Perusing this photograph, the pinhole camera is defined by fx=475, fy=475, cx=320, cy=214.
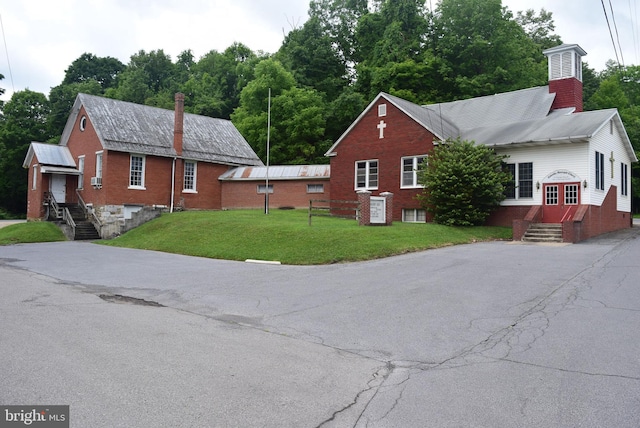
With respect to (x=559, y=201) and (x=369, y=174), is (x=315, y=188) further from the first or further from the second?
(x=559, y=201)

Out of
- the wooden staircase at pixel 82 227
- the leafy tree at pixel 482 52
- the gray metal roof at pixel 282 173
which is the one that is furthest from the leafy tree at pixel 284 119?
the wooden staircase at pixel 82 227

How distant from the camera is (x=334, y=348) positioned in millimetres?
6406

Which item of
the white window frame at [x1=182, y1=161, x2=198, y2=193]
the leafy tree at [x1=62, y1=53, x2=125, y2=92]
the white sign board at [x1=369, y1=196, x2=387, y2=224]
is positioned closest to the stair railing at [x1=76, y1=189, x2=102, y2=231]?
the white window frame at [x1=182, y1=161, x2=198, y2=193]

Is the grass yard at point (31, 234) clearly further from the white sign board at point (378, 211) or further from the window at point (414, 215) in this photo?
the window at point (414, 215)

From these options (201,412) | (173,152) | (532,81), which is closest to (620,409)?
(201,412)

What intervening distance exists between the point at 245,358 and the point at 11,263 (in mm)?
14396

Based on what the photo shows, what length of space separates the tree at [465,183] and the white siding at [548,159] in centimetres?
90

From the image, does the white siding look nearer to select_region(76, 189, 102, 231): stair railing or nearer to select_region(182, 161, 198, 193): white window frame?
select_region(182, 161, 198, 193): white window frame

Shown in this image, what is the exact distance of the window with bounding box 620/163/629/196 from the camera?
27250mm

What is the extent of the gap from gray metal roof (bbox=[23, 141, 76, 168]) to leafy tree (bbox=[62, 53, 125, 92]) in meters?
52.2

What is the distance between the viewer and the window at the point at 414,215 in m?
26.6

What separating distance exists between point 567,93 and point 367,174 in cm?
1204

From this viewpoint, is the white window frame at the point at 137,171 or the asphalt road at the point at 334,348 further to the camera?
the white window frame at the point at 137,171

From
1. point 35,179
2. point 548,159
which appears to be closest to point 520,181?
point 548,159
